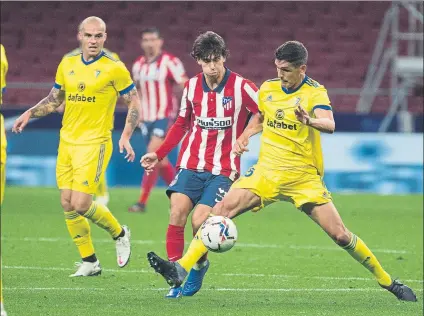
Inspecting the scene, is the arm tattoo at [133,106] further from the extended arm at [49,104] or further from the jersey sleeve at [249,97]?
the jersey sleeve at [249,97]

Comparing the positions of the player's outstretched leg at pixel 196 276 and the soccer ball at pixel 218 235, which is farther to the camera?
the player's outstretched leg at pixel 196 276

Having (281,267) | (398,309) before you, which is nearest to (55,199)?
(281,267)

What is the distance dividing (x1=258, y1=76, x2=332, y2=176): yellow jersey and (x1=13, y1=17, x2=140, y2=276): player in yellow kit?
1.43 meters

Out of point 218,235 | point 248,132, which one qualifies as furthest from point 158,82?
point 218,235

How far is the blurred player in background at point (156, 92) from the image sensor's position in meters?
13.9

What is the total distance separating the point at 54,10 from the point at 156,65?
9.64 meters

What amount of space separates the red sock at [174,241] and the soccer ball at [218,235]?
73cm

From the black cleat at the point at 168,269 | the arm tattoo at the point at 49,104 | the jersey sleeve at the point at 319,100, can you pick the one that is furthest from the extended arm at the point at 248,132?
the arm tattoo at the point at 49,104

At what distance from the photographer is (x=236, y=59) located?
74.0 feet

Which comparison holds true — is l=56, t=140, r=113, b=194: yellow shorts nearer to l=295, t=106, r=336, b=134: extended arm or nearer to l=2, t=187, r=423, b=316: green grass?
l=2, t=187, r=423, b=316: green grass

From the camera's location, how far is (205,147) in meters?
7.92

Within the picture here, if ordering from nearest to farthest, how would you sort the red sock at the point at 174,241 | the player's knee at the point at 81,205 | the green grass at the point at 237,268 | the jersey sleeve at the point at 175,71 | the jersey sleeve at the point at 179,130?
the green grass at the point at 237,268
the red sock at the point at 174,241
the jersey sleeve at the point at 179,130
the player's knee at the point at 81,205
the jersey sleeve at the point at 175,71

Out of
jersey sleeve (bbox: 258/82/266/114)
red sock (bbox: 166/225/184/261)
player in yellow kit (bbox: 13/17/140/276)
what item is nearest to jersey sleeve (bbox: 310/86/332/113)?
jersey sleeve (bbox: 258/82/266/114)

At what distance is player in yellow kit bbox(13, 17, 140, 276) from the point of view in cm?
861
